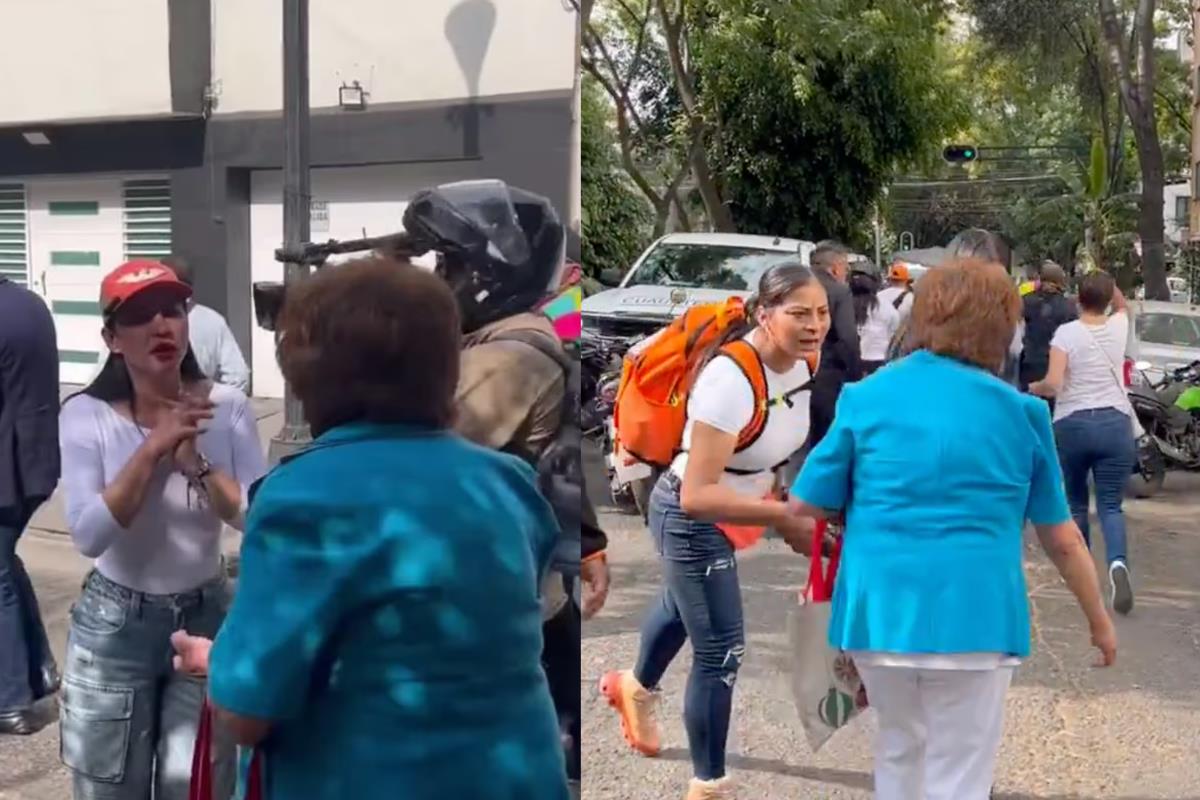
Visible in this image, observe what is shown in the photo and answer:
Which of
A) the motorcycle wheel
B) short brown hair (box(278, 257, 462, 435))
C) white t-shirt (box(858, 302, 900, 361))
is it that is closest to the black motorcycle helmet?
short brown hair (box(278, 257, 462, 435))

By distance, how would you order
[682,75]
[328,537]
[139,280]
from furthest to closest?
1. [682,75]
2. [139,280]
3. [328,537]

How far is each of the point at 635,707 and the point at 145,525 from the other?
8.30 feet

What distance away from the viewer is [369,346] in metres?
1.74

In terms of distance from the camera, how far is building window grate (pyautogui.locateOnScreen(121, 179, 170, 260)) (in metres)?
2.03

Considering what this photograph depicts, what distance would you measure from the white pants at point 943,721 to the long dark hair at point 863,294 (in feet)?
18.7

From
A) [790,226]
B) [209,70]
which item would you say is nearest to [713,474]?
[209,70]

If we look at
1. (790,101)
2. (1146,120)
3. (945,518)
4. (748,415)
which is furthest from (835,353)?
(1146,120)

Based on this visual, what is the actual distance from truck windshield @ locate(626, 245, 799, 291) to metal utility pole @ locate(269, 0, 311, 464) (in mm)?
8273

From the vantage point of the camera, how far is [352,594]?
1665mm

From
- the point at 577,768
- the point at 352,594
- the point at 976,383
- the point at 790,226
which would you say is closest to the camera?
the point at 352,594

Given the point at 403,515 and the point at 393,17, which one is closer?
the point at 403,515

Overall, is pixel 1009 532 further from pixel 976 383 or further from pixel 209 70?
pixel 209 70

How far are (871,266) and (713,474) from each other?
6345 millimetres

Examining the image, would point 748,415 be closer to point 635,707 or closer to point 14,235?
point 635,707
